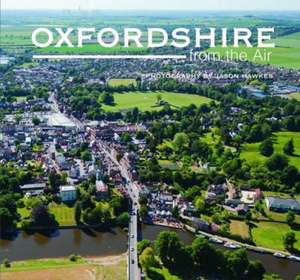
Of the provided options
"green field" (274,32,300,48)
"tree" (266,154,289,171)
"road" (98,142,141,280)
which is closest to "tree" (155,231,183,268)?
"road" (98,142,141,280)

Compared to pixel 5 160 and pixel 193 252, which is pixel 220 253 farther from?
pixel 5 160

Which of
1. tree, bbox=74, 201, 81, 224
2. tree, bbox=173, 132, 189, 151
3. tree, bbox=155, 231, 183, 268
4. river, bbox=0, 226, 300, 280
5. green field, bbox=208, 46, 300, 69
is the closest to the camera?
tree, bbox=155, 231, 183, 268

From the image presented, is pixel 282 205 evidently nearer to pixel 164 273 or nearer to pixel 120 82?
pixel 164 273

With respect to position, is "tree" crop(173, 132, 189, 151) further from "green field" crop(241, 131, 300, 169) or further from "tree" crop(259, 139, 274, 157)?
"tree" crop(259, 139, 274, 157)

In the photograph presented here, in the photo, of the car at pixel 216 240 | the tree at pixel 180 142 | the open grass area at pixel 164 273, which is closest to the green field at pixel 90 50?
the tree at pixel 180 142

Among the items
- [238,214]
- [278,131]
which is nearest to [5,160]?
[238,214]

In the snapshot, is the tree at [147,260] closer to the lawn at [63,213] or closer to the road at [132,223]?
the road at [132,223]
